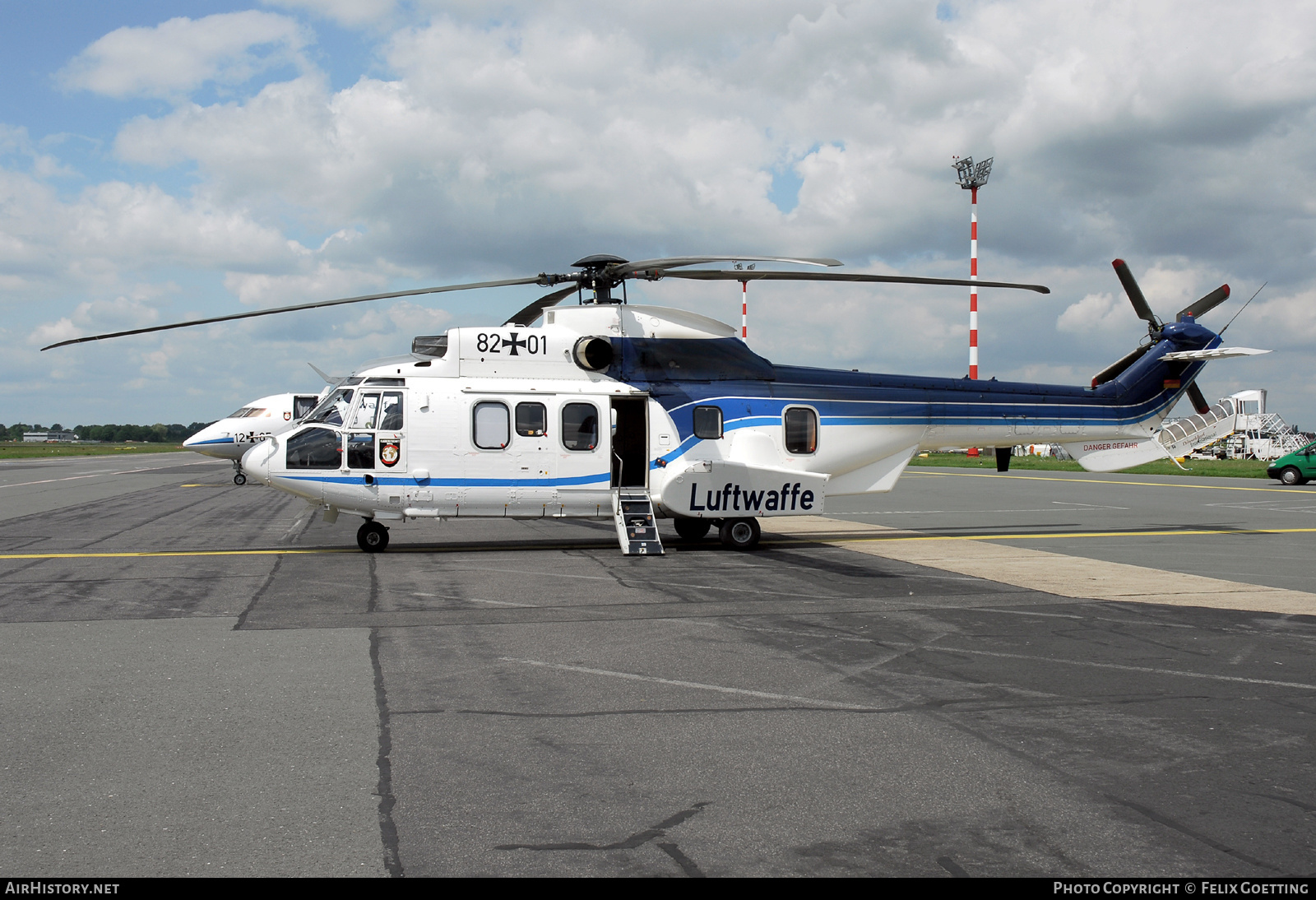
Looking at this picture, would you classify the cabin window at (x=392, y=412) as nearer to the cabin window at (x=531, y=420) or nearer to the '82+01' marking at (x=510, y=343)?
the '82+01' marking at (x=510, y=343)

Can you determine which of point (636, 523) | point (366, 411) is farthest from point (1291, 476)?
point (366, 411)

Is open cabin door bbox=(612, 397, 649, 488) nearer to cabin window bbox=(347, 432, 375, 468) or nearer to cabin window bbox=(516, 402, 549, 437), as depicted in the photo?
cabin window bbox=(516, 402, 549, 437)

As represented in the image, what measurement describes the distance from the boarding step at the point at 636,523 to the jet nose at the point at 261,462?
5.14 meters

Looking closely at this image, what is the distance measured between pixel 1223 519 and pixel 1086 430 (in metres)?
4.82

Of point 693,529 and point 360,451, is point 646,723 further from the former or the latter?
point 693,529

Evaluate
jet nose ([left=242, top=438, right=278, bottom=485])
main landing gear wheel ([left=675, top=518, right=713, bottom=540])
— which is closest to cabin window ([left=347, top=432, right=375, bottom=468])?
jet nose ([left=242, top=438, right=278, bottom=485])

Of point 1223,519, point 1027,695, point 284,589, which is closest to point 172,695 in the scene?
point 284,589

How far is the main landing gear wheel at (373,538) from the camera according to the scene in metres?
14.6

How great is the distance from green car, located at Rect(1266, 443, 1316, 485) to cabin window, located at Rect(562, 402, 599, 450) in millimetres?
28826

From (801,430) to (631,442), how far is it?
2.84m

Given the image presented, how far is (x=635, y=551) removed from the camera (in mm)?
14109

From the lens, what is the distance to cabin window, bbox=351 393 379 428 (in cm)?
1422

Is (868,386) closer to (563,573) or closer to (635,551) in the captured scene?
(635,551)

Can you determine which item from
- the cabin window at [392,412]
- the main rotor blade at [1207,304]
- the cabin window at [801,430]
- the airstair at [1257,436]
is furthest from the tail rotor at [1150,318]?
the airstair at [1257,436]
